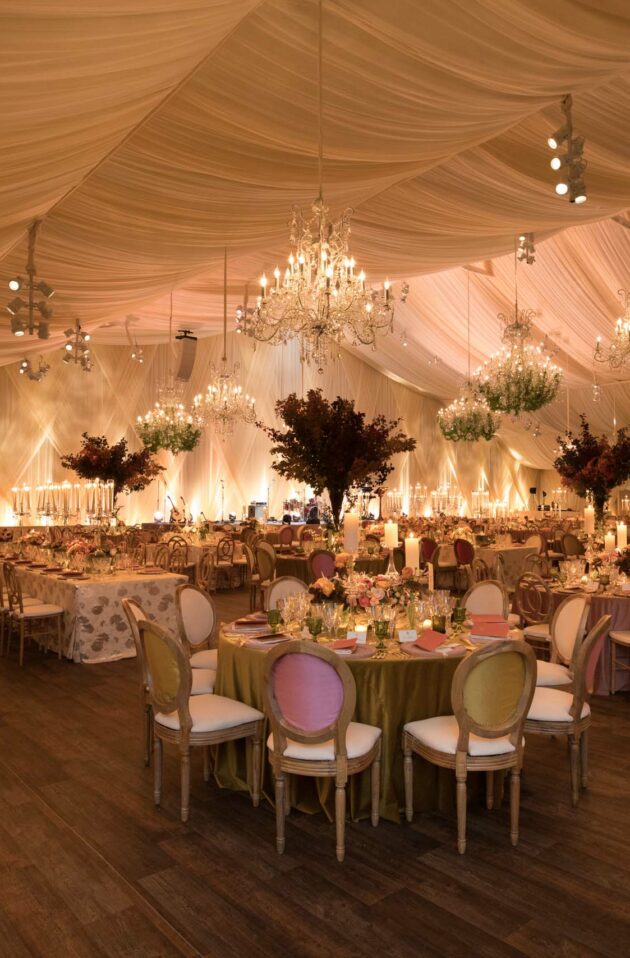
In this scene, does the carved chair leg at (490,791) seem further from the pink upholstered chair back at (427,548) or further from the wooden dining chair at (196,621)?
the pink upholstered chair back at (427,548)

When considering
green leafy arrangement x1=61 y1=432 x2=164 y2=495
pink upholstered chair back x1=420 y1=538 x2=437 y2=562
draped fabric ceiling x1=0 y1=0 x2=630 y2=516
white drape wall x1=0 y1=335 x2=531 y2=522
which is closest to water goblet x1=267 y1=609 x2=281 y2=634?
draped fabric ceiling x1=0 y1=0 x2=630 y2=516

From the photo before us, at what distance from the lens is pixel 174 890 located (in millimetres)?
3018

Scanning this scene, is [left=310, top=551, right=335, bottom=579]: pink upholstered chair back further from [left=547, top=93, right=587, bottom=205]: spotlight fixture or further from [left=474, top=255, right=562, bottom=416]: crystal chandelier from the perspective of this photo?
[left=474, top=255, right=562, bottom=416]: crystal chandelier

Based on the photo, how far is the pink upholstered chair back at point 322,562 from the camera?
7.33 metres

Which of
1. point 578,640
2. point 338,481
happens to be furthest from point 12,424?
point 578,640

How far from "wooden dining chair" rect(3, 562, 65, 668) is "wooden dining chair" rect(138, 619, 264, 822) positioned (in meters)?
3.29

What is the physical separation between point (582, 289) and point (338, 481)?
8.25 m

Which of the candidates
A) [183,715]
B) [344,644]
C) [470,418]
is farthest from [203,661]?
[470,418]

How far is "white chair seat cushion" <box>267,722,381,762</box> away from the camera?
331cm

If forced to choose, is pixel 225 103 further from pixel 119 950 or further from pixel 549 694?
pixel 119 950

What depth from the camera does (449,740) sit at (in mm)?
3408

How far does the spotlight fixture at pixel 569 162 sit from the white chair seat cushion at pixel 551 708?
9.96ft

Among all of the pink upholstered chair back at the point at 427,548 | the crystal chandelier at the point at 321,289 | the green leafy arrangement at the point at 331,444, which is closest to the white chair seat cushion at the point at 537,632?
the green leafy arrangement at the point at 331,444

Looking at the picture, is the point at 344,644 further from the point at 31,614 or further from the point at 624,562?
the point at 31,614
